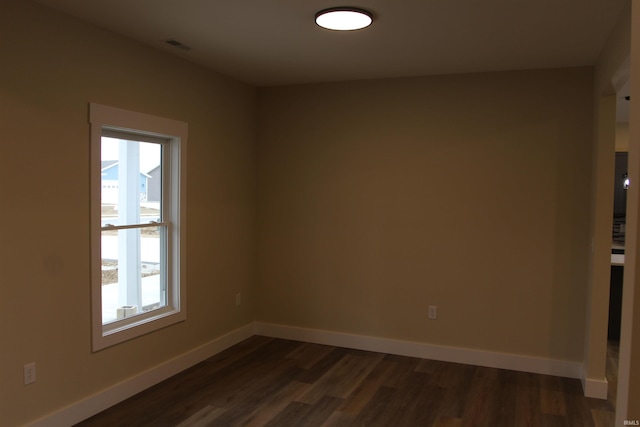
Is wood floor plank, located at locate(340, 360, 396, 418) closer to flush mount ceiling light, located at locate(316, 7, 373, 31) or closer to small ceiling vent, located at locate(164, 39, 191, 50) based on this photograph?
flush mount ceiling light, located at locate(316, 7, 373, 31)

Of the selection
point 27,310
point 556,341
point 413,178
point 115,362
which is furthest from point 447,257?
point 27,310

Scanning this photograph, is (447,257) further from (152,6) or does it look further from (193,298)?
(152,6)

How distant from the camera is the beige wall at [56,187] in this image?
265 cm

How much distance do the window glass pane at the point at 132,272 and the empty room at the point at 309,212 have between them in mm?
20

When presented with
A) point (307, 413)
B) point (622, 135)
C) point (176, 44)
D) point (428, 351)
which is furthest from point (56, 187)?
point (622, 135)

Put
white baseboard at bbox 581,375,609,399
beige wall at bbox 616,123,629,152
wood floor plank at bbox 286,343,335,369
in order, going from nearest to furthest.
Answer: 1. white baseboard at bbox 581,375,609,399
2. wood floor plank at bbox 286,343,335,369
3. beige wall at bbox 616,123,629,152

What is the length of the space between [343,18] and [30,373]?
8.81 feet

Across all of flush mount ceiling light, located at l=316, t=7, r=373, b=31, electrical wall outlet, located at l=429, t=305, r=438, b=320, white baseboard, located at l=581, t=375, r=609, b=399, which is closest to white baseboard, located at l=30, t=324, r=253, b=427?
electrical wall outlet, located at l=429, t=305, r=438, b=320

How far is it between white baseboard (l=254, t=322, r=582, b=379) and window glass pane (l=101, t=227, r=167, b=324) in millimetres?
1459

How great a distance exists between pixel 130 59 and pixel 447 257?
298cm

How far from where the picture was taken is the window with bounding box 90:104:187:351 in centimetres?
319

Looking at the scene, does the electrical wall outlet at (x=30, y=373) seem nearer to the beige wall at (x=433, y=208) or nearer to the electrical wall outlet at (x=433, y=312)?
the beige wall at (x=433, y=208)

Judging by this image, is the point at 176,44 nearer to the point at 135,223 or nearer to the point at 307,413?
the point at 135,223

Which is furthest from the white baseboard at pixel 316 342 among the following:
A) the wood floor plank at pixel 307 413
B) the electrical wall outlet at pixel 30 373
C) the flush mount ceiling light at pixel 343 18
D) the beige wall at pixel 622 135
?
the beige wall at pixel 622 135
